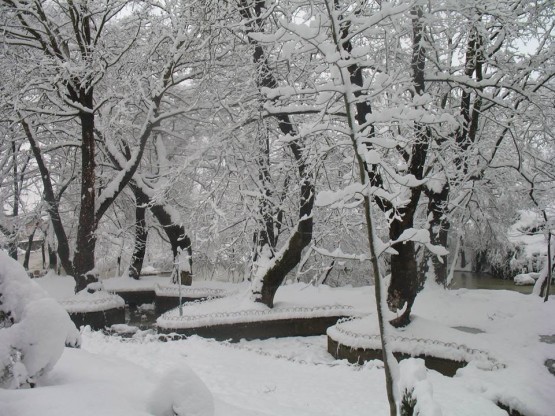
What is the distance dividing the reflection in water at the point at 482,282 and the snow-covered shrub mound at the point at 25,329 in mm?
26347

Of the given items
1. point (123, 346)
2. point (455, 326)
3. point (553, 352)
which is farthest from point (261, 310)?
point (553, 352)

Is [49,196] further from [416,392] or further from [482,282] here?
[482,282]

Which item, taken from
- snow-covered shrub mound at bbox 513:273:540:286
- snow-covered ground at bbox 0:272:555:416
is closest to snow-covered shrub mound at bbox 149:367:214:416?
snow-covered ground at bbox 0:272:555:416

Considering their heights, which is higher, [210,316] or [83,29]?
[83,29]

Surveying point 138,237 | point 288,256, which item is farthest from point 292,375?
point 138,237

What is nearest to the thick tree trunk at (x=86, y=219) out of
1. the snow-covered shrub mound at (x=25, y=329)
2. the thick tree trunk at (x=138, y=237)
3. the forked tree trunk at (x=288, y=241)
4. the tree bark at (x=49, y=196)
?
the tree bark at (x=49, y=196)

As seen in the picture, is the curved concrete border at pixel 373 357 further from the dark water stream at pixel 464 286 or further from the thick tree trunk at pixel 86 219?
the thick tree trunk at pixel 86 219

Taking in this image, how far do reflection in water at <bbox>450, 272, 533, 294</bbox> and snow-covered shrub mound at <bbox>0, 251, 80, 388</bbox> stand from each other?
26.3 m

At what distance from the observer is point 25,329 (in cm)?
401

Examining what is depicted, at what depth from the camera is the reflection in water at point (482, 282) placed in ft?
94.5

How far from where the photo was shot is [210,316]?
1278 centimetres

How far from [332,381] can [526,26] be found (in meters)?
9.19

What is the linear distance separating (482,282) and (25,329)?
3147 cm

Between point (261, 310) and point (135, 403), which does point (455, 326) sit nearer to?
point (261, 310)
